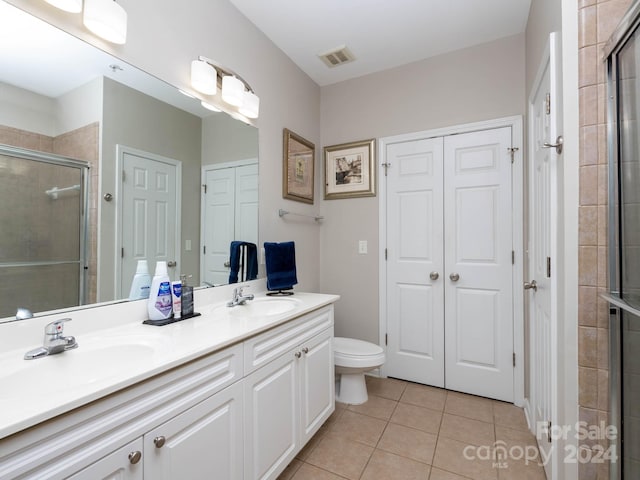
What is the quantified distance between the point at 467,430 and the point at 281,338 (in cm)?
137

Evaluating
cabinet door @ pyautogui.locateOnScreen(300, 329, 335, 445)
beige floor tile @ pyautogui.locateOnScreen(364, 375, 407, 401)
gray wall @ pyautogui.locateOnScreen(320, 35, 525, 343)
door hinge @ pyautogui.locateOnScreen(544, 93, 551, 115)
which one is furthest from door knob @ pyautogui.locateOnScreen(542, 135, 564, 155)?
beige floor tile @ pyautogui.locateOnScreen(364, 375, 407, 401)

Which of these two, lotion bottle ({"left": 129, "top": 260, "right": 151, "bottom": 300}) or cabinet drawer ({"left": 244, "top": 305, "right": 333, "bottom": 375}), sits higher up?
lotion bottle ({"left": 129, "top": 260, "right": 151, "bottom": 300})

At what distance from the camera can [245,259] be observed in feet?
6.27

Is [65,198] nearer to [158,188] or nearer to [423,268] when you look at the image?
[158,188]

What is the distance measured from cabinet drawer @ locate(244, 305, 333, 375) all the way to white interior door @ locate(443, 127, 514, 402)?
1.14 m

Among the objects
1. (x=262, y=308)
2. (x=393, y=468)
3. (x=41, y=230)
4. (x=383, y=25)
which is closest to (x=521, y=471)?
(x=393, y=468)

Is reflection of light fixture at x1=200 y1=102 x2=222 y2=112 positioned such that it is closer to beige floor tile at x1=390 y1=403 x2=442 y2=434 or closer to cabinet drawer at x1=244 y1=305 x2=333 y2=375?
cabinet drawer at x1=244 y1=305 x2=333 y2=375

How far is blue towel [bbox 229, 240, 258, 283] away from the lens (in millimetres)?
1814

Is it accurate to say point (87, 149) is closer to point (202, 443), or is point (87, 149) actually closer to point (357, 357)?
point (202, 443)

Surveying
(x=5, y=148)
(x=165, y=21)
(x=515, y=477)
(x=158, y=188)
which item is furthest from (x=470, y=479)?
(x=165, y=21)

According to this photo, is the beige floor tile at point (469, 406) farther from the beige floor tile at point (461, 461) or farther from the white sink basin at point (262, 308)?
the white sink basin at point (262, 308)

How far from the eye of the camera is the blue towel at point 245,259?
181cm

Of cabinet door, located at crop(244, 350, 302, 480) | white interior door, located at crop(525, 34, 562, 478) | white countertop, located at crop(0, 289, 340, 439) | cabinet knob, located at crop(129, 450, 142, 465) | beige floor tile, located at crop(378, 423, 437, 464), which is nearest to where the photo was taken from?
white countertop, located at crop(0, 289, 340, 439)

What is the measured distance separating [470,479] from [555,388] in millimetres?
625
